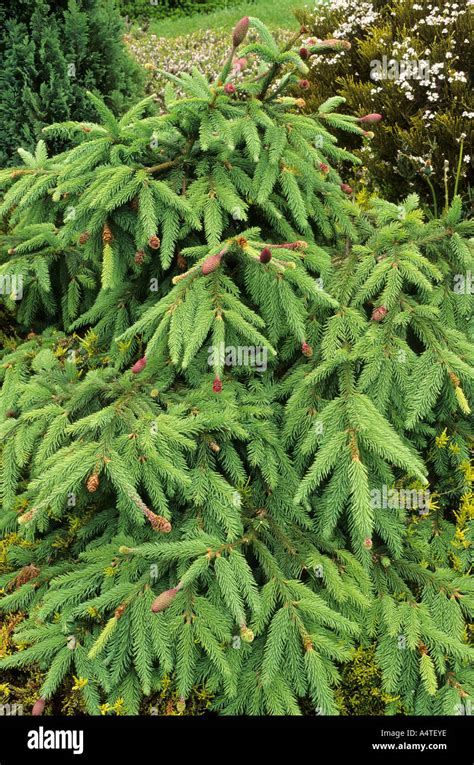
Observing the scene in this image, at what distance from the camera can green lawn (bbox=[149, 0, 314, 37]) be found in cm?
1055

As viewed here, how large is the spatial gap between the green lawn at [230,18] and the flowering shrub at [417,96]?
20.3 ft

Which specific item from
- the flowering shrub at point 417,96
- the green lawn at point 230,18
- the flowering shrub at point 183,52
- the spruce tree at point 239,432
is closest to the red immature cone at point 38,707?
the spruce tree at point 239,432

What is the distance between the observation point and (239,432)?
2387 mm

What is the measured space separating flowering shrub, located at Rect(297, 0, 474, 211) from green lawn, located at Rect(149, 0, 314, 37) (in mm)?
6202

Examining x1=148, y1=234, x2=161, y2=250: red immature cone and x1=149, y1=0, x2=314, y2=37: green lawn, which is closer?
x1=148, y1=234, x2=161, y2=250: red immature cone

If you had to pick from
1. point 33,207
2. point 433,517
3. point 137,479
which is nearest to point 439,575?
point 433,517

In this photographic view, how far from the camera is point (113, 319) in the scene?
9.73 ft

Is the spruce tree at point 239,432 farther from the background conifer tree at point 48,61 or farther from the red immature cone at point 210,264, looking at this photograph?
the background conifer tree at point 48,61

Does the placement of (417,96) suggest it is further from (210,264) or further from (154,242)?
(210,264)

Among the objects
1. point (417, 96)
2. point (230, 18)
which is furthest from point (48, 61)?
point (230, 18)

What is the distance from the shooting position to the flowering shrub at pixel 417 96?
13.6ft

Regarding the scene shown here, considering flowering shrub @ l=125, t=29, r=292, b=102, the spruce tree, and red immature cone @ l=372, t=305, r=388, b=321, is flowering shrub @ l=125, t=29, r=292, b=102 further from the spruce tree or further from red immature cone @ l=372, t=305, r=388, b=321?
red immature cone @ l=372, t=305, r=388, b=321

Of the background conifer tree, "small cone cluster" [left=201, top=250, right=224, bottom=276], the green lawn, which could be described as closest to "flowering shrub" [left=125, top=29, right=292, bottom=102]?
the green lawn
